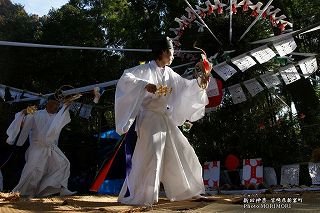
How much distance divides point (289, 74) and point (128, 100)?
189 inches

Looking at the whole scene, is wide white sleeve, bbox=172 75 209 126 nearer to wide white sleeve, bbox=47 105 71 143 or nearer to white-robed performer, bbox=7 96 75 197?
wide white sleeve, bbox=47 105 71 143

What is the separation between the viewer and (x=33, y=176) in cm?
651

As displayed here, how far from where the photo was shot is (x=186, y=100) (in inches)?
183

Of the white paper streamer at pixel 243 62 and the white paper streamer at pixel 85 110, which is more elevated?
the white paper streamer at pixel 243 62

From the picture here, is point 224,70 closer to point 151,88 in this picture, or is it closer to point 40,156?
point 40,156

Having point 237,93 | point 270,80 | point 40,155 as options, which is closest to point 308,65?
point 270,80

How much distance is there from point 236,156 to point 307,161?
131cm

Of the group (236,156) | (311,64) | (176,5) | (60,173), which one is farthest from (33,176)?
(176,5)

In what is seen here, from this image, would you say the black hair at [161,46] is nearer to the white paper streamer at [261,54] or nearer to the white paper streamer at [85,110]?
the white paper streamer at [261,54]

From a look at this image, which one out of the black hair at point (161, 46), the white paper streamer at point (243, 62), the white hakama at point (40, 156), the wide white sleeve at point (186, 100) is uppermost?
the white paper streamer at point (243, 62)

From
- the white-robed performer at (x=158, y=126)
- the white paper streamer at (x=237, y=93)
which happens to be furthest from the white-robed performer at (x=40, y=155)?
the white paper streamer at (x=237, y=93)

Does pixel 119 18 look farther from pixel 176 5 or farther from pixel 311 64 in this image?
pixel 311 64

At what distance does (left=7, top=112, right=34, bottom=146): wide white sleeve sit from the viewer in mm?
6457

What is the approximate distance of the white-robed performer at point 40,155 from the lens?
6.46 m
